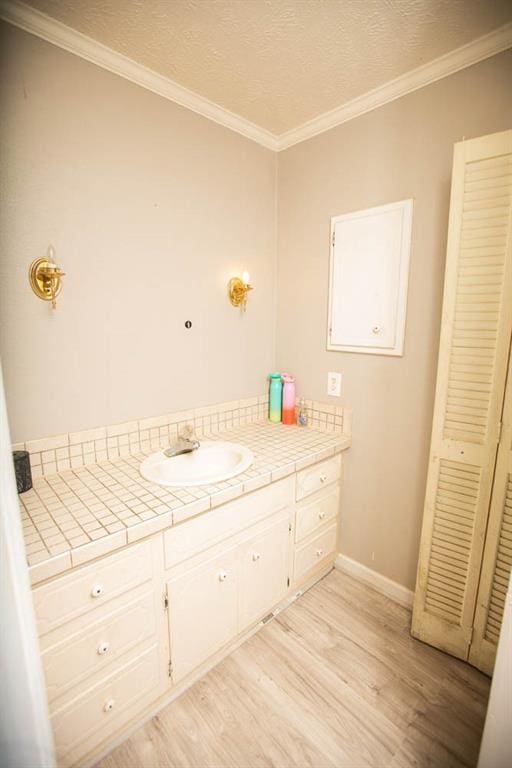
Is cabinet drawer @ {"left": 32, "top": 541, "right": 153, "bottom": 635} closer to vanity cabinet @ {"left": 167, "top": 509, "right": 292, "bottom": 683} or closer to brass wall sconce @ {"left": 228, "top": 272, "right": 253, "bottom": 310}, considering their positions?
vanity cabinet @ {"left": 167, "top": 509, "right": 292, "bottom": 683}

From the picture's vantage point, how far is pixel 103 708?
1.11 meters

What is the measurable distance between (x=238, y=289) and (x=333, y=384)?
0.79 m

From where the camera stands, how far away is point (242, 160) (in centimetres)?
195

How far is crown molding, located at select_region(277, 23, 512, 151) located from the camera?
132 cm

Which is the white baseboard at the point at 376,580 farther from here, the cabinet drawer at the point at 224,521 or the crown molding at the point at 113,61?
the crown molding at the point at 113,61

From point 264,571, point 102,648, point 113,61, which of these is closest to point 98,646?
point 102,648

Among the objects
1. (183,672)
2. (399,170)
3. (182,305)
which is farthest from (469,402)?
(183,672)

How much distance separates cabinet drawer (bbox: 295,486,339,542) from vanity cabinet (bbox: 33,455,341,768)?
0.02 metres

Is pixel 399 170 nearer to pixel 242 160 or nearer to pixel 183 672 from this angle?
pixel 242 160

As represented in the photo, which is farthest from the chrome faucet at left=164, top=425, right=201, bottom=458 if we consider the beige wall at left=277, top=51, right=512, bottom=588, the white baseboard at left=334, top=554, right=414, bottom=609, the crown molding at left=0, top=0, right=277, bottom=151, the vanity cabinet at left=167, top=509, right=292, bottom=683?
the crown molding at left=0, top=0, right=277, bottom=151

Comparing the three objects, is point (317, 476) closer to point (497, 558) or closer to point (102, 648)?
point (497, 558)

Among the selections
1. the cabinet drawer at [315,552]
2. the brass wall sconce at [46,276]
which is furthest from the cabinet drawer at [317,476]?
the brass wall sconce at [46,276]

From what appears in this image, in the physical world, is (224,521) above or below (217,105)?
below

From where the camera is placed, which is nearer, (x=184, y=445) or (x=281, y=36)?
(x=281, y=36)
